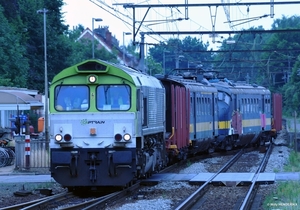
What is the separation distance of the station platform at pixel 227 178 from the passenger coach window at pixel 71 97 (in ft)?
11.3

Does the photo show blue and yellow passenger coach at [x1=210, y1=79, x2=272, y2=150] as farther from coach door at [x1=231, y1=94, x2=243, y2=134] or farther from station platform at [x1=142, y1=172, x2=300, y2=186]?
station platform at [x1=142, y1=172, x2=300, y2=186]

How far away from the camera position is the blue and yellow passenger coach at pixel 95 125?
17.4m

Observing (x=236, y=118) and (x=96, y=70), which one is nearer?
(x=96, y=70)

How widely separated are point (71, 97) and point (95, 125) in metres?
0.94

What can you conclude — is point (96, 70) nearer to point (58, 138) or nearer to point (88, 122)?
point (88, 122)

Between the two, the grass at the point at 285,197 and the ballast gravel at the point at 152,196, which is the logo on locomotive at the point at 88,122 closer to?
the ballast gravel at the point at 152,196

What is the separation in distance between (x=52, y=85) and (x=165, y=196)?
3.64 metres

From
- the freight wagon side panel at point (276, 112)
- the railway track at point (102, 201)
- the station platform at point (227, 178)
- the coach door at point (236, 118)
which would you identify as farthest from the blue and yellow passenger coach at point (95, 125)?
the freight wagon side panel at point (276, 112)

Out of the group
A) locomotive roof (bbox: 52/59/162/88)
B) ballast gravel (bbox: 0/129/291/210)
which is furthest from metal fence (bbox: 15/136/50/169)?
locomotive roof (bbox: 52/59/162/88)

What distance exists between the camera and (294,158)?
99.2ft

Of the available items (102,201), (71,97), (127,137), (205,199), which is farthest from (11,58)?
(102,201)

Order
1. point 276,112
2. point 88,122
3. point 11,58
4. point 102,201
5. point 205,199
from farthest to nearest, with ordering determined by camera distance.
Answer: point 11,58, point 276,112, point 88,122, point 205,199, point 102,201

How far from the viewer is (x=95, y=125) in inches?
690

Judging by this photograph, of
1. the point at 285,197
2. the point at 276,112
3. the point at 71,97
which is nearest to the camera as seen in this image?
the point at 285,197
